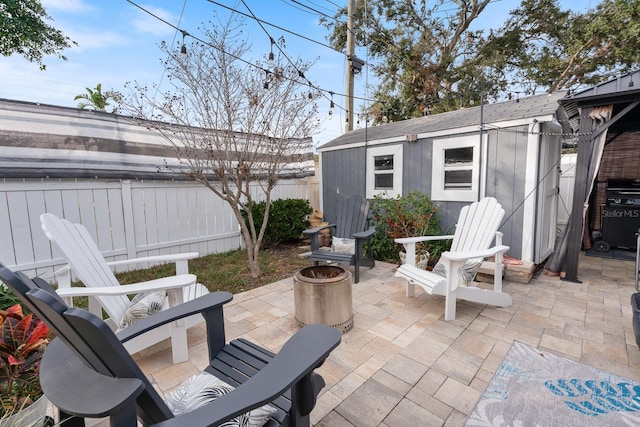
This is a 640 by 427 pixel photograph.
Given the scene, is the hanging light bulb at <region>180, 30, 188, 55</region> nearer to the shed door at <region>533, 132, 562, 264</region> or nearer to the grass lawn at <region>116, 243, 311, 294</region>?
the grass lawn at <region>116, 243, 311, 294</region>

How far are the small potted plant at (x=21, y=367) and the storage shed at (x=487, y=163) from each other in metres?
4.55

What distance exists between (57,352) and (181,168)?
13.5 feet

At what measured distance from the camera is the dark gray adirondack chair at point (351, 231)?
3465 mm

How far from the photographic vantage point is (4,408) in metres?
1.23

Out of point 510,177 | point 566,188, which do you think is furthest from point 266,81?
point 566,188

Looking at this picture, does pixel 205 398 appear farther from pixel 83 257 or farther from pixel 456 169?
pixel 456 169

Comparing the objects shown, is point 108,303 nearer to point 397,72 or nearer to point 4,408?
point 4,408

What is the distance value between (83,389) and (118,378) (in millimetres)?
88

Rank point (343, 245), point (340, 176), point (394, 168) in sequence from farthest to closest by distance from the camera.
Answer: point (340, 176) < point (394, 168) < point (343, 245)

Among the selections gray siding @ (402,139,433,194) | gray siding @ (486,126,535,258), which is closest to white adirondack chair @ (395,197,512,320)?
gray siding @ (486,126,535,258)

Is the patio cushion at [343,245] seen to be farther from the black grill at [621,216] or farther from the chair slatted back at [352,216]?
the black grill at [621,216]

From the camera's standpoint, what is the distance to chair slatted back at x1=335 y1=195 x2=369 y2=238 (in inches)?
159

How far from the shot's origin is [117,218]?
13.4 ft

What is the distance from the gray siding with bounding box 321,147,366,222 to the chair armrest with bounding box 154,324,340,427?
15.3 ft
